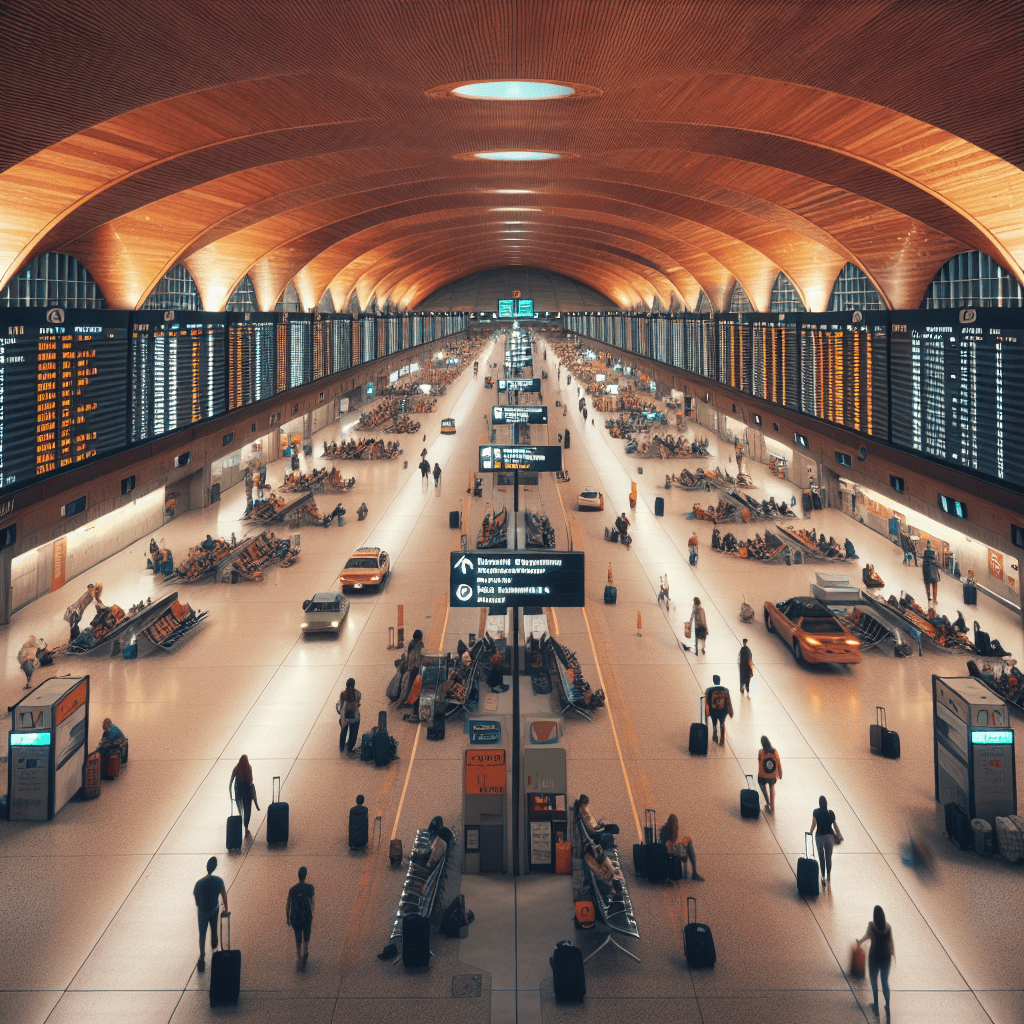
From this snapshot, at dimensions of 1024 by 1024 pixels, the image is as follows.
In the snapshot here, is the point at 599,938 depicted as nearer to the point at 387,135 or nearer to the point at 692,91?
the point at 692,91

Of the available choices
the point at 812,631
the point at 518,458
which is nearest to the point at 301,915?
the point at 812,631

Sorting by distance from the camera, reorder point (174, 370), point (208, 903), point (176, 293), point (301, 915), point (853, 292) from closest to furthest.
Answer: point (301, 915)
point (208, 903)
point (174, 370)
point (176, 293)
point (853, 292)

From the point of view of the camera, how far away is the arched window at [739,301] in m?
47.5

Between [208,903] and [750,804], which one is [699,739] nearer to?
[750,804]

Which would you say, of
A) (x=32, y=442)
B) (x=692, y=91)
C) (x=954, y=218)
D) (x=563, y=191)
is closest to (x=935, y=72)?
(x=692, y=91)

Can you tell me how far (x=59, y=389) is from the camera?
57.9 feet

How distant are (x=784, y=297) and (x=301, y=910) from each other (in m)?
35.7

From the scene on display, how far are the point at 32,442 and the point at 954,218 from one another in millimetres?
18497

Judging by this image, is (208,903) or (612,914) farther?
(612,914)

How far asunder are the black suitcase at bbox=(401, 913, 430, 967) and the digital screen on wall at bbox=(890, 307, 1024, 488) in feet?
38.4

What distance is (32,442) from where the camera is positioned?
652 inches

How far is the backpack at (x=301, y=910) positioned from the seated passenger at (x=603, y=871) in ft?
9.42

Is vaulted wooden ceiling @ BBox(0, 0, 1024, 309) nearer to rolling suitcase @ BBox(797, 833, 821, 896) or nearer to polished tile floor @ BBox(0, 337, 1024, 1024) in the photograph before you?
polished tile floor @ BBox(0, 337, 1024, 1024)

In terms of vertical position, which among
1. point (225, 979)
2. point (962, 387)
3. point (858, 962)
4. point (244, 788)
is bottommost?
point (858, 962)
